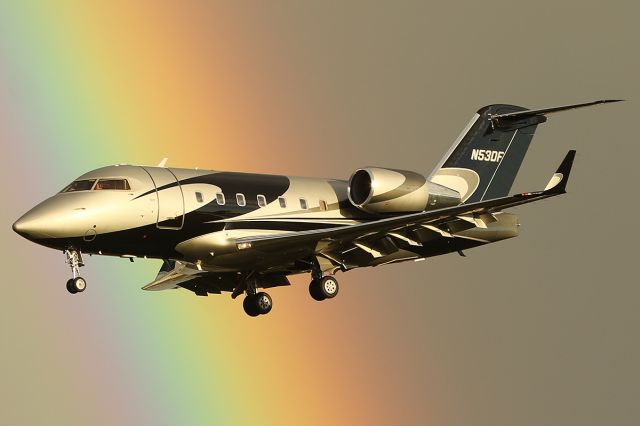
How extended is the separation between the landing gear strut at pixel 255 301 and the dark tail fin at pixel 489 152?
6833 millimetres

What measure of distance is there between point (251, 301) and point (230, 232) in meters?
3.55

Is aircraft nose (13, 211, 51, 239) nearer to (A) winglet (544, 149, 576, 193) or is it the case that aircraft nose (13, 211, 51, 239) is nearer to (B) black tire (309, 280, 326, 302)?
(B) black tire (309, 280, 326, 302)

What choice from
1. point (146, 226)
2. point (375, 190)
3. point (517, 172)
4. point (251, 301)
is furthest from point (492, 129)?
point (146, 226)

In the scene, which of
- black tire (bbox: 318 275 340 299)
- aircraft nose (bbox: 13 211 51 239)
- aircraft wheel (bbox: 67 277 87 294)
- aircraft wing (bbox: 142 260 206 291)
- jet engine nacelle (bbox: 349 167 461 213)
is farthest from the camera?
aircraft wing (bbox: 142 260 206 291)

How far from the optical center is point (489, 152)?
43875 millimetres

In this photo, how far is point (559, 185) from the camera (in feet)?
119

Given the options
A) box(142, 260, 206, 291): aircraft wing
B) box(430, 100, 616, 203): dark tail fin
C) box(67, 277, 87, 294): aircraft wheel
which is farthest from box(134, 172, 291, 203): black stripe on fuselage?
box(430, 100, 616, 203): dark tail fin

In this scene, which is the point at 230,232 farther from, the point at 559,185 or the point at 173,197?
the point at 559,185

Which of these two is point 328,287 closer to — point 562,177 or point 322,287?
point 322,287

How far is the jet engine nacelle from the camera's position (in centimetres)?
3959

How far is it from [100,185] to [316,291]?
22.5 feet

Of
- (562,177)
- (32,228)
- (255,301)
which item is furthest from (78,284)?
(562,177)

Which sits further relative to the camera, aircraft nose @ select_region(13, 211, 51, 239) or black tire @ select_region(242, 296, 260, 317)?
black tire @ select_region(242, 296, 260, 317)

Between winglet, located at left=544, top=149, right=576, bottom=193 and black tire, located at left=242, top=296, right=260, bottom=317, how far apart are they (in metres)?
9.37
